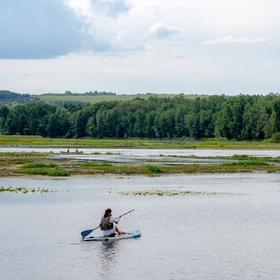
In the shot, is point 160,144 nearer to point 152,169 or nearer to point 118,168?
point 118,168

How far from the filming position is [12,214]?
41.2 m

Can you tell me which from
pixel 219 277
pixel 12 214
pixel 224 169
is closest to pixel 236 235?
pixel 219 277

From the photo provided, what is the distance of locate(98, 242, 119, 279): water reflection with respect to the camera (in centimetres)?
2749

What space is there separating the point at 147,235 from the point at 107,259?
518cm

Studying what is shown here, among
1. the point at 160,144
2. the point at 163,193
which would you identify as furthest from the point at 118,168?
the point at 160,144

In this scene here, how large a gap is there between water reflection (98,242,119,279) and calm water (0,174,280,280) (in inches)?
1.3

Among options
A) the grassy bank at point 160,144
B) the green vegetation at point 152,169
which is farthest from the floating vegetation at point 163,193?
the grassy bank at point 160,144

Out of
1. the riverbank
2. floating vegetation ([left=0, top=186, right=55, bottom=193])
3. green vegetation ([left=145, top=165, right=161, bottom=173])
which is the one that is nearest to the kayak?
floating vegetation ([left=0, top=186, right=55, bottom=193])

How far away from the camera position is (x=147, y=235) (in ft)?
115

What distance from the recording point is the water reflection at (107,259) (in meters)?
27.5

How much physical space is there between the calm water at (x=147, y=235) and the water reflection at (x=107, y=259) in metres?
0.03

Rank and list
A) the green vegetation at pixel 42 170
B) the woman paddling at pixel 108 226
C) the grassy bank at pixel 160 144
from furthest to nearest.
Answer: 1. the grassy bank at pixel 160 144
2. the green vegetation at pixel 42 170
3. the woman paddling at pixel 108 226

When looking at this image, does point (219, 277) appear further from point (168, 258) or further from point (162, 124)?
point (162, 124)

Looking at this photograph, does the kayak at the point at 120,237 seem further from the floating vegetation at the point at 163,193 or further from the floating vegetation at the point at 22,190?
the floating vegetation at the point at 22,190
